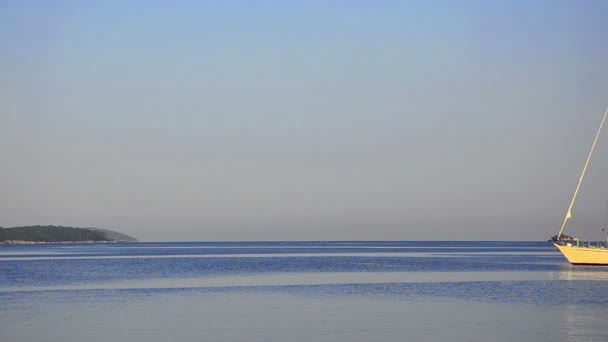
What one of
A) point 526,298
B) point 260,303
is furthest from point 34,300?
point 526,298

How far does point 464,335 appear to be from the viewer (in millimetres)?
32062

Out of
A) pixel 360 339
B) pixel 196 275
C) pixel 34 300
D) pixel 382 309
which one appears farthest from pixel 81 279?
pixel 360 339

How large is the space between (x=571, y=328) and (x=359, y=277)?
38.4 m

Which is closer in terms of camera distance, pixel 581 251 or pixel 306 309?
pixel 306 309

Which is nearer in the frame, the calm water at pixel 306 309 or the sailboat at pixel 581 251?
the calm water at pixel 306 309

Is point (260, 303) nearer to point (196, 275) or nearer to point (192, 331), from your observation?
point (192, 331)

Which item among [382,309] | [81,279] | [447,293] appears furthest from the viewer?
[81,279]

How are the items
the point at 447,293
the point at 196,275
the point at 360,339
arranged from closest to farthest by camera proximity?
1. the point at 360,339
2. the point at 447,293
3. the point at 196,275

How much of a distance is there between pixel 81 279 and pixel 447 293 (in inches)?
1175

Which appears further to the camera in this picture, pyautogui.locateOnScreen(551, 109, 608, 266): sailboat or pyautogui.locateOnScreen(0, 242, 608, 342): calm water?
pyautogui.locateOnScreen(551, 109, 608, 266): sailboat

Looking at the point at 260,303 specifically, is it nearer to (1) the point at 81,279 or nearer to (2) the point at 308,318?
(2) the point at 308,318

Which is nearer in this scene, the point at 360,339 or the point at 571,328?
the point at 360,339

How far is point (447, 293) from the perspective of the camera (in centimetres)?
5234

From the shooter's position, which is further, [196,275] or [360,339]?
[196,275]
